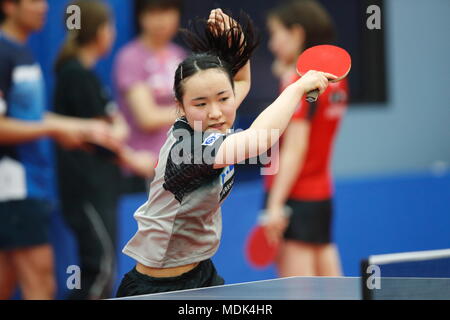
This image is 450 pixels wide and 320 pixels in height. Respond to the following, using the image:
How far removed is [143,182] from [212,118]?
3.24 meters

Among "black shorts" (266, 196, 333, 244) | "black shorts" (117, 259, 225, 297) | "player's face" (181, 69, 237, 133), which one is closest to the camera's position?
"player's face" (181, 69, 237, 133)

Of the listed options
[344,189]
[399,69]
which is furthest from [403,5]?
[344,189]

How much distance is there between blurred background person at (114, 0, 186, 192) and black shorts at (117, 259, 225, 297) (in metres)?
2.53

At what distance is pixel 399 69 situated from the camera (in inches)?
326

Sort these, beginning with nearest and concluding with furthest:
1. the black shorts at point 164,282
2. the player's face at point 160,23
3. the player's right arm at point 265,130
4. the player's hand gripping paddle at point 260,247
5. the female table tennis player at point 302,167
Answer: the player's right arm at point 265,130 → the black shorts at point 164,282 → the female table tennis player at point 302,167 → the player's hand gripping paddle at point 260,247 → the player's face at point 160,23

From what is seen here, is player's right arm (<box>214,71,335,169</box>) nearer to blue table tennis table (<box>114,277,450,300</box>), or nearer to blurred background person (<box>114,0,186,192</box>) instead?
Result: blue table tennis table (<box>114,277,450,300</box>)

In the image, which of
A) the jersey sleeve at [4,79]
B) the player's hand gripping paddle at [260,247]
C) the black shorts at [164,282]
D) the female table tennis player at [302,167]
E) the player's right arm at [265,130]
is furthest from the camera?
the player's hand gripping paddle at [260,247]

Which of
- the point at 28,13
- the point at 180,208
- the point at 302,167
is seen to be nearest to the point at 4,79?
the point at 28,13

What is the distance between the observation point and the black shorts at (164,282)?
3.34 metres

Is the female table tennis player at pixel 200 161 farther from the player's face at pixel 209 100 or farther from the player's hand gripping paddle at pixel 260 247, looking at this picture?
the player's hand gripping paddle at pixel 260 247

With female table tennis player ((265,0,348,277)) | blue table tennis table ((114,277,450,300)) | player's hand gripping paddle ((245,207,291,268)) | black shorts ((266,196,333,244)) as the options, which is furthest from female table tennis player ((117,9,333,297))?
player's hand gripping paddle ((245,207,291,268))

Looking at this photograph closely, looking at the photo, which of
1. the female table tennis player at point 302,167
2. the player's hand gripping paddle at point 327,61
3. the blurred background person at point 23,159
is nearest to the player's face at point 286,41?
the female table tennis player at point 302,167

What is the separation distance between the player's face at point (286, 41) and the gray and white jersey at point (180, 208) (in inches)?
94.6

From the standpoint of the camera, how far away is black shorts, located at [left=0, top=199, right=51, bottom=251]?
5.32 m
